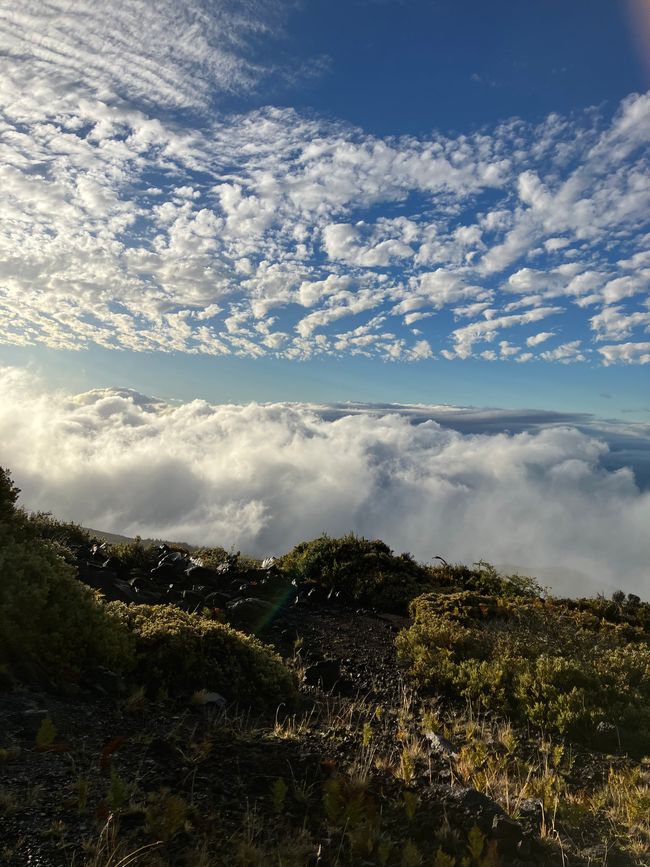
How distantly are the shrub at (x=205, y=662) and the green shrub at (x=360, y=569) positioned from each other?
8139 millimetres

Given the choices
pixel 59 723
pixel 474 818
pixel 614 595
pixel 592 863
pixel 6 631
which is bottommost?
pixel 614 595

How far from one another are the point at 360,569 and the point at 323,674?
8011 mm

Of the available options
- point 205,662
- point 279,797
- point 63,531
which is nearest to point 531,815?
point 279,797

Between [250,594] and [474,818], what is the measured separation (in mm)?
10982

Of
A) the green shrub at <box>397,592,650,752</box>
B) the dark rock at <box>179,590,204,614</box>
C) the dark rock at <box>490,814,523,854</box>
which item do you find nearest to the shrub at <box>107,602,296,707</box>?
the green shrub at <box>397,592,650,752</box>

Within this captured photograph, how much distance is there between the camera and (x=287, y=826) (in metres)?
4.20

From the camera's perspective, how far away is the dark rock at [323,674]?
925 cm

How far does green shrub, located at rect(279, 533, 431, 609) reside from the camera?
1634cm

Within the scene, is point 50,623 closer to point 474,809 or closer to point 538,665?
point 474,809

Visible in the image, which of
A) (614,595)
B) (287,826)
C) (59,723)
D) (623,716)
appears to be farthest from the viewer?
(614,595)

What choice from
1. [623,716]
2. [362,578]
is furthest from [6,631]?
[362,578]

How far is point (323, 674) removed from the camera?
9.53 m

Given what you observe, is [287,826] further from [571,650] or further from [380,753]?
[571,650]

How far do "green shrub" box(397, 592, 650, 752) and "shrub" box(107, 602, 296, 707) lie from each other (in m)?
3.18
